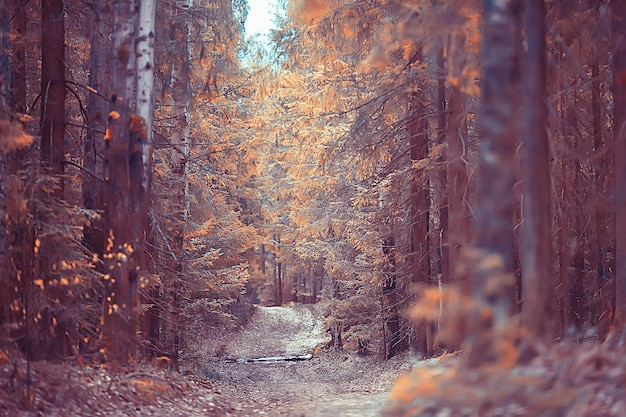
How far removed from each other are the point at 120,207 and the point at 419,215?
24.1 ft

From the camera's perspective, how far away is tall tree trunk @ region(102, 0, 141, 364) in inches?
386

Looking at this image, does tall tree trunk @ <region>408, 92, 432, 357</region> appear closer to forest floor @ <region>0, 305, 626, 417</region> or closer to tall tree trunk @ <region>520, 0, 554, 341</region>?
forest floor @ <region>0, 305, 626, 417</region>

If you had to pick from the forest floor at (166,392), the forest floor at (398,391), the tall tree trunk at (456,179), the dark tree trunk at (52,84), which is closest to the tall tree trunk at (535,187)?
the forest floor at (398,391)

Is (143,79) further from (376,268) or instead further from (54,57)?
(376,268)

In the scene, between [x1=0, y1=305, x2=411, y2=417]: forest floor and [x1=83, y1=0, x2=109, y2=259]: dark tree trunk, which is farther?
[x1=83, y1=0, x2=109, y2=259]: dark tree trunk

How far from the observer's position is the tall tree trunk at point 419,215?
14.2m

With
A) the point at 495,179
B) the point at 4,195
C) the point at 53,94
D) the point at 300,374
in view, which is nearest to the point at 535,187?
the point at 495,179

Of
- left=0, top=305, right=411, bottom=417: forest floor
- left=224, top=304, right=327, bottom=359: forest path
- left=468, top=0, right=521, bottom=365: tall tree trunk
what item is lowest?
left=224, top=304, right=327, bottom=359: forest path

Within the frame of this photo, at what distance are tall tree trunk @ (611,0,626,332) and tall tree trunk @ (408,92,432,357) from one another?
5258 mm

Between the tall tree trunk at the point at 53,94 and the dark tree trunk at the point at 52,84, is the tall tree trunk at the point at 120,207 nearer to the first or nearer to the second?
the tall tree trunk at the point at 53,94

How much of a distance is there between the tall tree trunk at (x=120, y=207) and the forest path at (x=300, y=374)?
2558mm

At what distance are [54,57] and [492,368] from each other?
29.0 feet

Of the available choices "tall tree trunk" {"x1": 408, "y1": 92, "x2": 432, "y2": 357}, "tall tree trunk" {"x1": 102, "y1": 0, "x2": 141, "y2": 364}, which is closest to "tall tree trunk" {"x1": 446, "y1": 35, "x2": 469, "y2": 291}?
"tall tree trunk" {"x1": 408, "y1": 92, "x2": 432, "y2": 357}

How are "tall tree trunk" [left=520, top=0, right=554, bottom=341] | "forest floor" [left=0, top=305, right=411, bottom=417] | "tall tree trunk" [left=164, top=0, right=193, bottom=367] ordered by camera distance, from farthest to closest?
"tall tree trunk" [left=164, top=0, right=193, bottom=367], "forest floor" [left=0, top=305, right=411, bottom=417], "tall tree trunk" [left=520, top=0, right=554, bottom=341]
